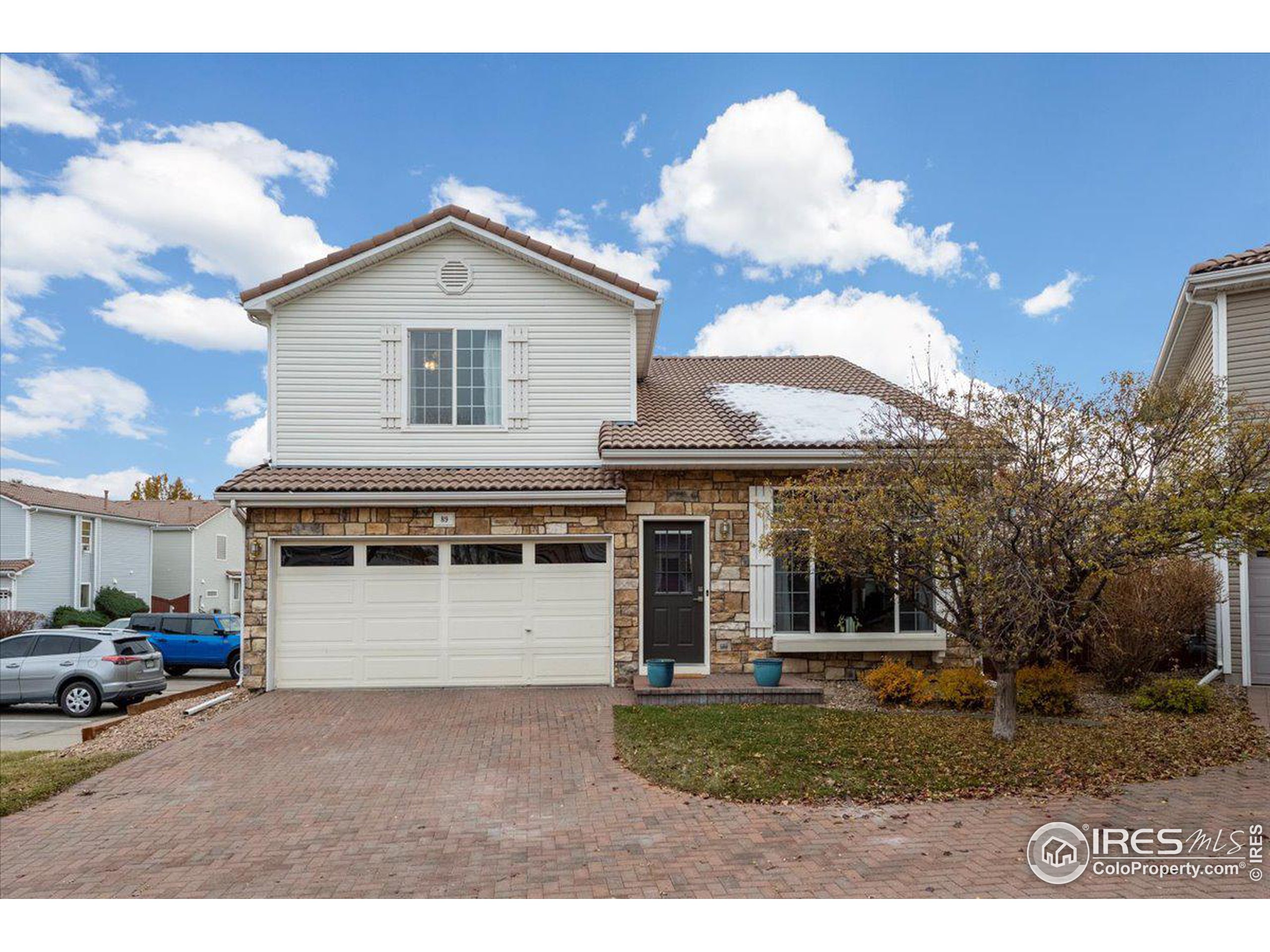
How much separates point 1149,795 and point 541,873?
501 centimetres

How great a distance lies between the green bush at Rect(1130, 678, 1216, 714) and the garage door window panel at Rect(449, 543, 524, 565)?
8451 millimetres

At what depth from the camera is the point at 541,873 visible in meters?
5.03

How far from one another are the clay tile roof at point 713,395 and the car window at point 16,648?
11061 millimetres

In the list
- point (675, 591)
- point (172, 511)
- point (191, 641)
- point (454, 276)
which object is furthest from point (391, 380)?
point (172, 511)

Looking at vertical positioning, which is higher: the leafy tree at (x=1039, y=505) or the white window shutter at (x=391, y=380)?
the white window shutter at (x=391, y=380)

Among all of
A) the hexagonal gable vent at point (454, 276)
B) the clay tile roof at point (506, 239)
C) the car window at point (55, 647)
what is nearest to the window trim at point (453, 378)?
the hexagonal gable vent at point (454, 276)

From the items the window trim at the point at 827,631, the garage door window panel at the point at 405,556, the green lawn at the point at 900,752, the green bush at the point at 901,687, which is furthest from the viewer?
the garage door window panel at the point at 405,556

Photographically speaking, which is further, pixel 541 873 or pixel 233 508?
pixel 233 508

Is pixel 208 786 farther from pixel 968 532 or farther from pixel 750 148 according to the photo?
pixel 750 148

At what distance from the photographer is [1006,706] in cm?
835

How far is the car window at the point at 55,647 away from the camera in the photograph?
14008 millimetres

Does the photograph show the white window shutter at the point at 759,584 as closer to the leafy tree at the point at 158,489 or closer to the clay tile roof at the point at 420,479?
the clay tile roof at the point at 420,479

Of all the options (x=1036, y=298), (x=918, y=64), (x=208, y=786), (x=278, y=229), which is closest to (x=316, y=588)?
(x=208, y=786)

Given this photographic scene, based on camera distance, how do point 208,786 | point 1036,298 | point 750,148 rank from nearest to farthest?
point 208,786
point 750,148
point 1036,298
